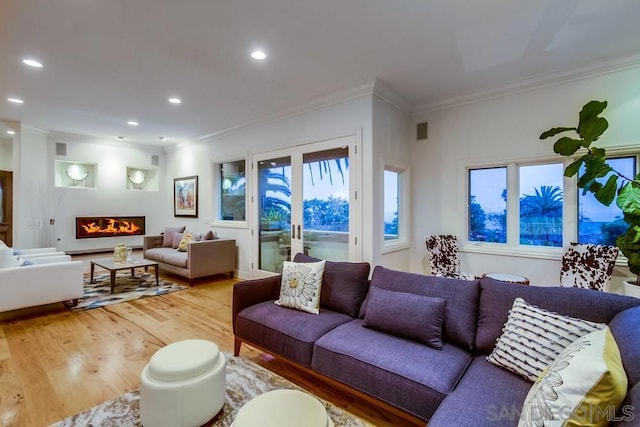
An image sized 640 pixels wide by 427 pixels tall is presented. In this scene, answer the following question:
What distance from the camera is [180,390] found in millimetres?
1613

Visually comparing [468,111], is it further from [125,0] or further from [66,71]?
[66,71]

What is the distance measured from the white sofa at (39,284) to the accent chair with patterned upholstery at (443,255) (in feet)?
15.4

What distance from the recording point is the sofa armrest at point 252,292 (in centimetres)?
266

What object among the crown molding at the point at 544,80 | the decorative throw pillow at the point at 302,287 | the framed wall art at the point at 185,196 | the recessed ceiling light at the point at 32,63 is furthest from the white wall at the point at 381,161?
the framed wall art at the point at 185,196

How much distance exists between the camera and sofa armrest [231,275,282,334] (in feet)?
8.74

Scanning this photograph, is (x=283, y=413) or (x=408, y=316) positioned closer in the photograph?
(x=283, y=413)

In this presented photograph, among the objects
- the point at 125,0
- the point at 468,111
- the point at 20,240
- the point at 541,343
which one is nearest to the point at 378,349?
the point at 541,343

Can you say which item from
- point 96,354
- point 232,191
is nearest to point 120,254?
point 232,191

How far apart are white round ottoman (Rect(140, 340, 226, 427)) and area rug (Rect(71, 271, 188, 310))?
→ 314 cm

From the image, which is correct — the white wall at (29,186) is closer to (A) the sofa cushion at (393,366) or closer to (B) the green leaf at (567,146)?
(A) the sofa cushion at (393,366)

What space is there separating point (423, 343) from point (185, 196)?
21.3 ft

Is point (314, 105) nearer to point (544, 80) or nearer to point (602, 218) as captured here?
point (544, 80)

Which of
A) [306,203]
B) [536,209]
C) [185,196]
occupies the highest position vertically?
[185,196]

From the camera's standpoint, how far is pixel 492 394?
1464 millimetres
